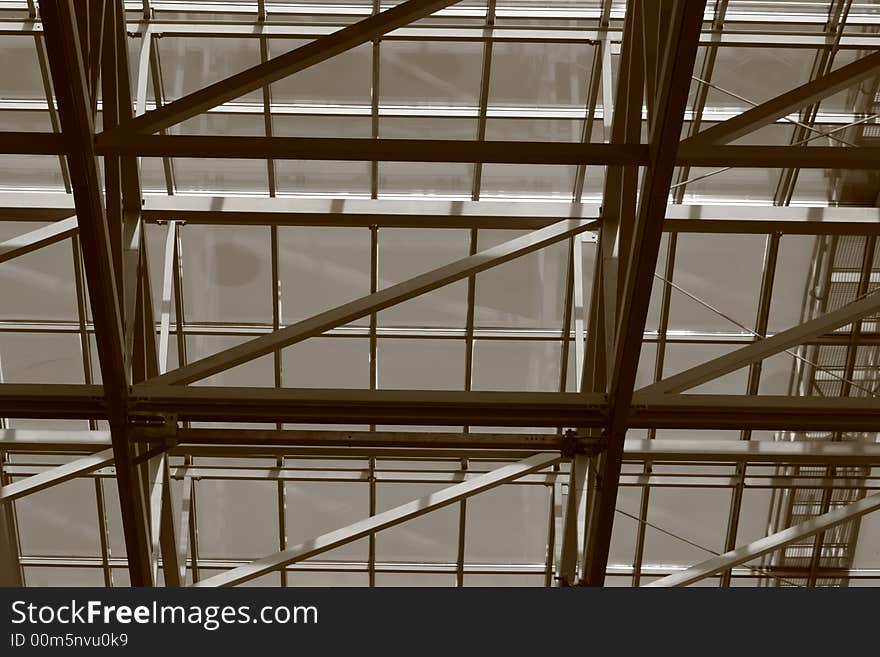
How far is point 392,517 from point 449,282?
4650 mm

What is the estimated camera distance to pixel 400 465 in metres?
23.9

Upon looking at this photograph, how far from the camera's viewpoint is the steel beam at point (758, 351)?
1558 cm

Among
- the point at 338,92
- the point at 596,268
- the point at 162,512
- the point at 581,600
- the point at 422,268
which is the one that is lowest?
the point at 581,600

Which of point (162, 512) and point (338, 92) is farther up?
point (338, 92)

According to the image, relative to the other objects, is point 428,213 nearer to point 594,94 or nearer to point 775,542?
point 594,94

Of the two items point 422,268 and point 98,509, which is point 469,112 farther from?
point 98,509

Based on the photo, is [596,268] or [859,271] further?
[859,271]

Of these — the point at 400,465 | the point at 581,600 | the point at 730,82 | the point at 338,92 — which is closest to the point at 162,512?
the point at 400,465

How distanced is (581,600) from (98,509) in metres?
19.5

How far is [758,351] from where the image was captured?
15.6 m

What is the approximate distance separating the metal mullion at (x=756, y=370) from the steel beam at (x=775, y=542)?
2.87 meters

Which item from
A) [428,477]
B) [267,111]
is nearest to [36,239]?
[267,111]

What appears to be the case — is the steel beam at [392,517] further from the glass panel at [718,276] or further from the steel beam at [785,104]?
the steel beam at [785,104]

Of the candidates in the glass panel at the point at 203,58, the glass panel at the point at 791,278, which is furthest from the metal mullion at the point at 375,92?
the glass panel at the point at 791,278
